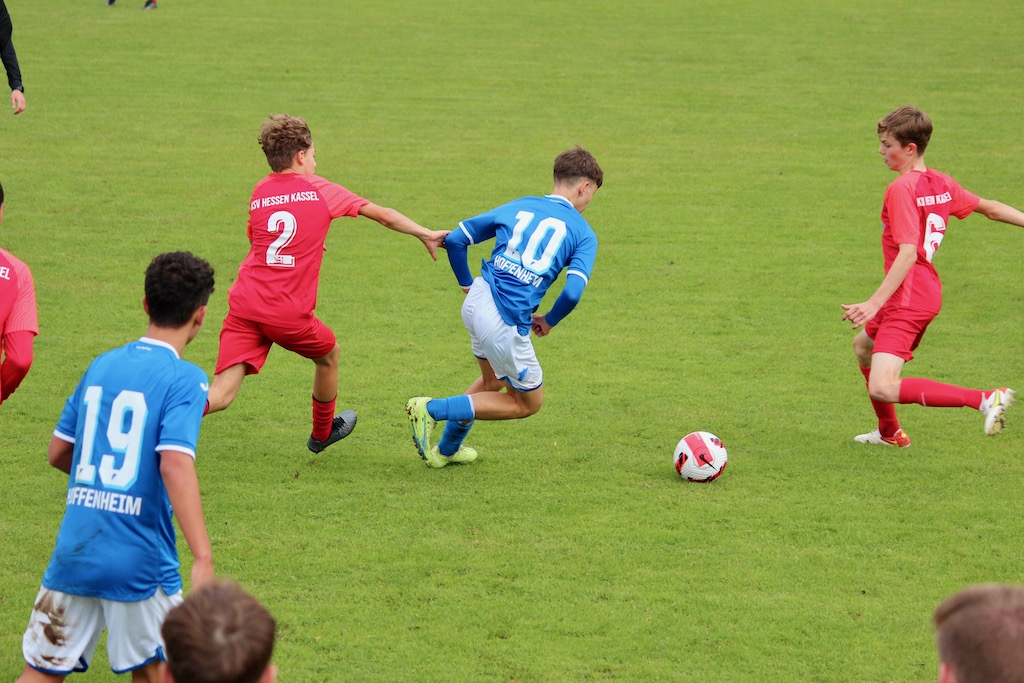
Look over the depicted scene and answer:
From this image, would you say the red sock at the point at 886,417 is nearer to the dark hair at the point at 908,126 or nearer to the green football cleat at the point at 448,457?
the dark hair at the point at 908,126

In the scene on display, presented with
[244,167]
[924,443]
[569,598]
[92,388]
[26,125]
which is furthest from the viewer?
[26,125]

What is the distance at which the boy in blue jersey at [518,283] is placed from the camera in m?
6.26

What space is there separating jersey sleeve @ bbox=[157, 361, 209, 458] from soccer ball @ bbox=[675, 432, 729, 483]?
3738mm

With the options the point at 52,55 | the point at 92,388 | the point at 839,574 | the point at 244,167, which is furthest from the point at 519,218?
the point at 52,55

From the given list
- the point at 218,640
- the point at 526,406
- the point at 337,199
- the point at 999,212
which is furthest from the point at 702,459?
the point at 218,640

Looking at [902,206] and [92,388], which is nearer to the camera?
[92,388]

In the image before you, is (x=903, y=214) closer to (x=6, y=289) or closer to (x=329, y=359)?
(x=329, y=359)

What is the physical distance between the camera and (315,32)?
72.1 ft

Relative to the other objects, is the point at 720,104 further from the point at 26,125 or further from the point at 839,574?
the point at 839,574

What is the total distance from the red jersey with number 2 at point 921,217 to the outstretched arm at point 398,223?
295 cm

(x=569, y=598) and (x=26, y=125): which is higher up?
(x=26, y=125)

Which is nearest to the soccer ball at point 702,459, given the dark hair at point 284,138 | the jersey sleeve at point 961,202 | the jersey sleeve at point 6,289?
the jersey sleeve at point 961,202

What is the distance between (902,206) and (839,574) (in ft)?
8.17

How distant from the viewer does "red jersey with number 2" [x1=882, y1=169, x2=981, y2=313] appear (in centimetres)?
653
